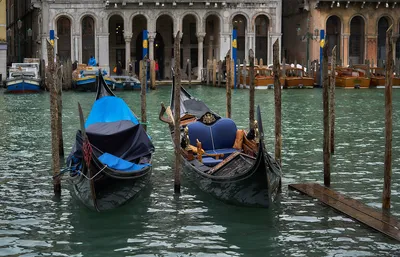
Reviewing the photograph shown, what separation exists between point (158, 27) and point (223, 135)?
85.9 ft

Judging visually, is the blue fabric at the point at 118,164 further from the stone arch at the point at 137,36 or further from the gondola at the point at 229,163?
the stone arch at the point at 137,36

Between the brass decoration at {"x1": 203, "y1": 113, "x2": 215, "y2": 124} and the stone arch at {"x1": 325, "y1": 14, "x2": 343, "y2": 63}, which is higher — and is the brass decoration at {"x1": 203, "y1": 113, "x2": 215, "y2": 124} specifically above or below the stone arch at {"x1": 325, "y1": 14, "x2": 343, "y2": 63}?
below

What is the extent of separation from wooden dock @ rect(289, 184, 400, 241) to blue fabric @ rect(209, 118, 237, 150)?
1.21 m

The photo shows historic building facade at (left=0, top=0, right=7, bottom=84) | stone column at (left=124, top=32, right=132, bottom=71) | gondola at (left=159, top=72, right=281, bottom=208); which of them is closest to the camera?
gondola at (left=159, top=72, right=281, bottom=208)

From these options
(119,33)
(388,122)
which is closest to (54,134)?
(388,122)

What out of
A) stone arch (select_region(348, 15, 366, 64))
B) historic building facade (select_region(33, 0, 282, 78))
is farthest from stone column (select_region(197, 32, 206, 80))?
stone arch (select_region(348, 15, 366, 64))

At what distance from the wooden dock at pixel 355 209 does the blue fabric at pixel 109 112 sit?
2.46m

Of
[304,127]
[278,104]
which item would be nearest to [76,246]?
[278,104]

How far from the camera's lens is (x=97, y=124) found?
917 cm

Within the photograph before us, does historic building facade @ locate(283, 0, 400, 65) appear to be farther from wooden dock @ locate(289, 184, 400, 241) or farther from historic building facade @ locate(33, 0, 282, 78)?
wooden dock @ locate(289, 184, 400, 241)

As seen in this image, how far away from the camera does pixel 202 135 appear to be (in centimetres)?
910

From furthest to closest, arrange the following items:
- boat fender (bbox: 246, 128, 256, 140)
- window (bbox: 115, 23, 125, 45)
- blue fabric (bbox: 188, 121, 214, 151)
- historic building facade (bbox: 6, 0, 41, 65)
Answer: historic building facade (bbox: 6, 0, 41, 65) < window (bbox: 115, 23, 125, 45) < blue fabric (bbox: 188, 121, 214, 151) < boat fender (bbox: 246, 128, 256, 140)

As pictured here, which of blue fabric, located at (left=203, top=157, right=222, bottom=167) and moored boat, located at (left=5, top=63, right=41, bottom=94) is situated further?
moored boat, located at (left=5, top=63, right=41, bottom=94)

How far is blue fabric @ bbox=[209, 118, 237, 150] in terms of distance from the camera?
9102 mm
